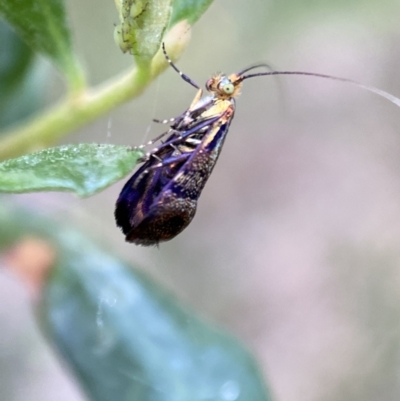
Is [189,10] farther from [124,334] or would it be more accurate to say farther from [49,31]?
[124,334]

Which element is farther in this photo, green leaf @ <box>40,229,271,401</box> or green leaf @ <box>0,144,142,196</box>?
green leaf @ <box>40,229,271,401</box>

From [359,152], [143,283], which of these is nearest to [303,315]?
[359,152]

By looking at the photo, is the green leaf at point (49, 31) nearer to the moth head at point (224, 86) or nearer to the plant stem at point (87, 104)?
the plant stem at point (87, 104)

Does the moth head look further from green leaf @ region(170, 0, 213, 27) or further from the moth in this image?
green leaf @ region(170, 0, 213, 27)

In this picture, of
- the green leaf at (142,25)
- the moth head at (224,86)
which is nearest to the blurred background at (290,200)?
the moth head at (224,86)

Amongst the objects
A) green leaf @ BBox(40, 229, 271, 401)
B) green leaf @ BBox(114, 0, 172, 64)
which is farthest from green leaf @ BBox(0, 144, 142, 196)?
green leaf @ BBox(40, 229, 271, 401)

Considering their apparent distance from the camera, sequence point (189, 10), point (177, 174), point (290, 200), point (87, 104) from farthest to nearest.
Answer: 1. point (290, 200)
2. point (177, 174)
3. point (87, 104)
4. point (189, 10)

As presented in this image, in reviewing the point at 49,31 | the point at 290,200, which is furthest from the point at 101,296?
the point at 290,200

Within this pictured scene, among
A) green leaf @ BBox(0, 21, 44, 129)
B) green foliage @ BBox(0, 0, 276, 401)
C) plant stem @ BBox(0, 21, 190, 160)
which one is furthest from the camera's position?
green leaf @ BBox(0, 21, 44, 129)
